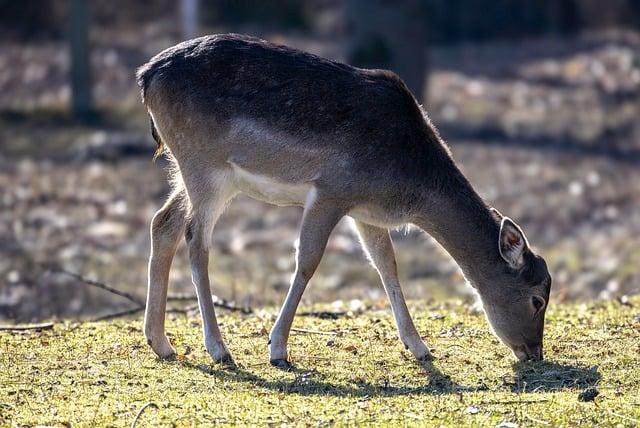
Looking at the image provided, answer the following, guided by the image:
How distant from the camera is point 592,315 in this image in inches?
360

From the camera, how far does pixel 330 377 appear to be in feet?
23.9

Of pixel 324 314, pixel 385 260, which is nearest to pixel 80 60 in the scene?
pixel 324 314

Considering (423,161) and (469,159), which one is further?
(469,159)

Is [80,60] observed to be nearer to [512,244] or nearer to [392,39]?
[392,39]

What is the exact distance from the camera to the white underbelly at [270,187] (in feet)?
25.9

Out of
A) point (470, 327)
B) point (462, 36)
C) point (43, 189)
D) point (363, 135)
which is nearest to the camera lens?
point (363, 135)

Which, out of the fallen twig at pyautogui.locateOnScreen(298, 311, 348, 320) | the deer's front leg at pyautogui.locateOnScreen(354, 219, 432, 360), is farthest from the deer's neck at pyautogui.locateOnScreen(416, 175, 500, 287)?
the fallen twig at pyautogui.locateOnScreen(298, 311, 348, 320)

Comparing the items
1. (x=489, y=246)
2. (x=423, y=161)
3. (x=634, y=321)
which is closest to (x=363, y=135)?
(x=423, y=161)

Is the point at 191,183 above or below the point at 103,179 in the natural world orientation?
above

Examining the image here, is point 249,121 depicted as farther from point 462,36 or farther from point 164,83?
point 462,36

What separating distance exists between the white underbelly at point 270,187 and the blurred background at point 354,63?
8.73 ft

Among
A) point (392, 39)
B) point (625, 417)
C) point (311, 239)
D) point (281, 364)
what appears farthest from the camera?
point (392, 39)

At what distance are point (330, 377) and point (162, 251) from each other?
1619 mm

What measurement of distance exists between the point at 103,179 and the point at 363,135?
983 centimetres
